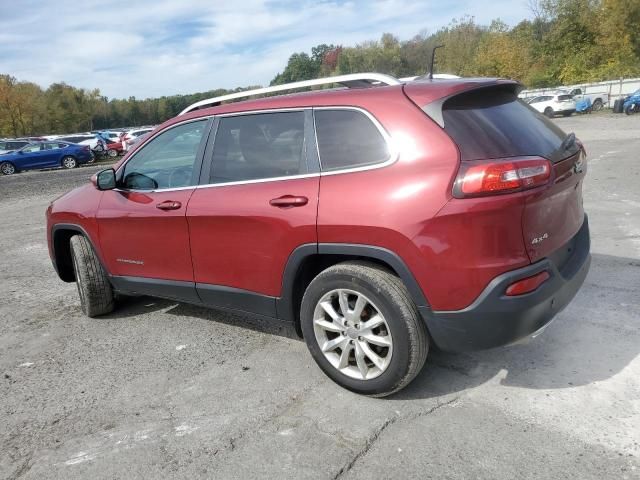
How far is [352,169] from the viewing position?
2.99 meters

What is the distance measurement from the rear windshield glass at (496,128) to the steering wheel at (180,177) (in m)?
1.90

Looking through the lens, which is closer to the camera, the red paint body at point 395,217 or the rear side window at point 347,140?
the red paint body at point 395,217

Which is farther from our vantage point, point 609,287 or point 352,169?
point 609,287

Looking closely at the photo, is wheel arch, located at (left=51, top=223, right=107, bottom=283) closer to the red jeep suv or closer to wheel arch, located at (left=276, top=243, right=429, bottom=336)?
the red jeep suv

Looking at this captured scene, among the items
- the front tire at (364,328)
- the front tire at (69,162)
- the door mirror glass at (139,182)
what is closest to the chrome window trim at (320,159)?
the door mirror glass at (139,182)

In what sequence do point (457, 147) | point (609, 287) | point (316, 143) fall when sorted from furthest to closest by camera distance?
1. point (609, 287)
2. point (316, 143)
3. point (457, 147)

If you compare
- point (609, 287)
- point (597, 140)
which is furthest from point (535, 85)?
point (609, 287)

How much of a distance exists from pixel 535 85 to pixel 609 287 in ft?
186

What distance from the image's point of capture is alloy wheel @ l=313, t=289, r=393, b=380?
3008 millimetres

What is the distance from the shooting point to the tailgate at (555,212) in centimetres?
269

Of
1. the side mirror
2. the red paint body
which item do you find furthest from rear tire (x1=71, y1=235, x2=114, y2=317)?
the red paint body

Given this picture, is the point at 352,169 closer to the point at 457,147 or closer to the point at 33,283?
the point at 457,147

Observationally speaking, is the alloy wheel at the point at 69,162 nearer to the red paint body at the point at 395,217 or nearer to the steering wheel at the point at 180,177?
the steering wheel at the point at 180,177

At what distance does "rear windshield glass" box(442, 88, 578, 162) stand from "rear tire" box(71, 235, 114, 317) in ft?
10.7
